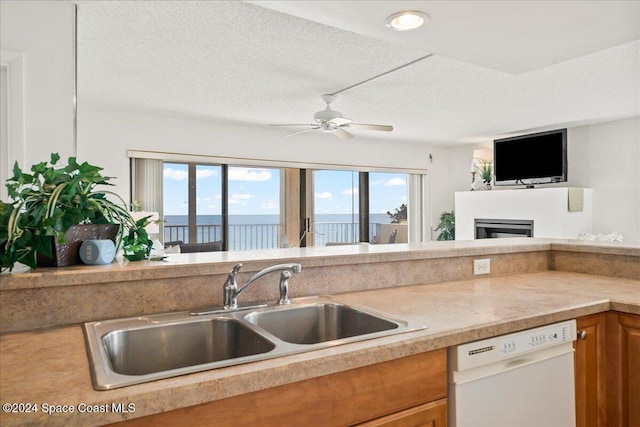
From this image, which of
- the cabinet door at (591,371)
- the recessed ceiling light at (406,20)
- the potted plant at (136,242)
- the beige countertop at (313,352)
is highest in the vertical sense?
the recessed ceiling light at (406,20)

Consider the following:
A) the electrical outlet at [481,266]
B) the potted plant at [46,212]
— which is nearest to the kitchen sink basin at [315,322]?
the potted plant at [46,212]

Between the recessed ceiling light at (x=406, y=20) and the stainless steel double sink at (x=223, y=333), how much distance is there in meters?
1.22

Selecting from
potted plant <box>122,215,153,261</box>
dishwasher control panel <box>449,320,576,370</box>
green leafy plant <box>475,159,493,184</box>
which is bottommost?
dishwasher control panel <box>449,320,576,370</box>

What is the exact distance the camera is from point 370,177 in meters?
7.14

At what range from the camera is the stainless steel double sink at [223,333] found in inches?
46.1

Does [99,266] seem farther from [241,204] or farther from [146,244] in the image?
[241,204]

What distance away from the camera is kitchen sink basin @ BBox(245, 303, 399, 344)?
145 centimetres

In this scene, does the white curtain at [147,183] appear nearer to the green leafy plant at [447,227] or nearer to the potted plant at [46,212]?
the potted plant at [46,212]

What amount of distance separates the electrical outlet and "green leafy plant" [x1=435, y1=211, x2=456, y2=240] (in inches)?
197

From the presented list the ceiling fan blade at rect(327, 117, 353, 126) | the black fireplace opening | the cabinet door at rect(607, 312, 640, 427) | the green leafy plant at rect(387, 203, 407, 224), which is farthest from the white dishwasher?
the green leafy plant at rect(387, 203, 407, 224)

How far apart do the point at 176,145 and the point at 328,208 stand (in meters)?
2.60

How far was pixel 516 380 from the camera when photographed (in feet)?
4.46

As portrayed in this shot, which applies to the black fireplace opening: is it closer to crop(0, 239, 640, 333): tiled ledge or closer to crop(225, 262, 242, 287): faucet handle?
crop(0, 239, 640, 333): tiled ledge

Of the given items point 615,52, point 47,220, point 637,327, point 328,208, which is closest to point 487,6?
point 637,327
